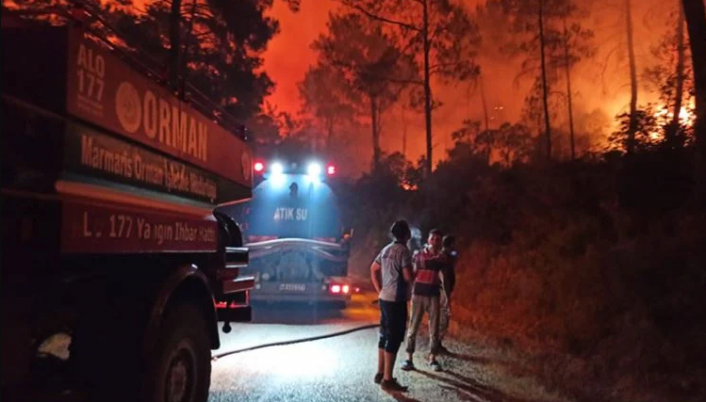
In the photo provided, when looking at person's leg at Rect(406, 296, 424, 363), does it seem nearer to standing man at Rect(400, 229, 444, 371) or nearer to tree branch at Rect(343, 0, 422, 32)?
standing man at Rect(400, 229, 444, 371)

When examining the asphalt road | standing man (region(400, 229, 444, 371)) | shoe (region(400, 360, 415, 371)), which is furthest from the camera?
standing man (region(400, 229, 444, 371))

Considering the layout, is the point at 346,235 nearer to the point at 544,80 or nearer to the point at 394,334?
the point at 394,334

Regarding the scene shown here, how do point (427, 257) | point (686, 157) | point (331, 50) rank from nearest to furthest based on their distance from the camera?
point (427, 257) < point (686, 157) < point (331, 50)

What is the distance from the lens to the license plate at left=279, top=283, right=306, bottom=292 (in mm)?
12938

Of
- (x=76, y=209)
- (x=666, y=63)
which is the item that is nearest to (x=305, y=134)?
(x=666, y=63)

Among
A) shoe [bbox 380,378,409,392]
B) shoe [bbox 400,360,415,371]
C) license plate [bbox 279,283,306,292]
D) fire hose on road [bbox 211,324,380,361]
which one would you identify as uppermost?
license plate [bbox 279,283,306,292]

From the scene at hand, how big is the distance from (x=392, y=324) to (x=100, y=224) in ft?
13.8

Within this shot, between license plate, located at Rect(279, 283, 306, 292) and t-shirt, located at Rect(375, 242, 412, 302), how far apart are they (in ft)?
18.8

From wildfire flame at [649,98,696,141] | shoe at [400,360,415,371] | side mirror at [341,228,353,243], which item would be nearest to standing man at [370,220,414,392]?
shoe at [400,360,415,371]

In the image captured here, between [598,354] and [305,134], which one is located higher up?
[305,134]

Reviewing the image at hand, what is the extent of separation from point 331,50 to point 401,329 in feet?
70.4

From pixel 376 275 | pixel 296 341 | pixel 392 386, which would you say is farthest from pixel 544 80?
pixel 392 386

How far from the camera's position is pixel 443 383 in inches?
289

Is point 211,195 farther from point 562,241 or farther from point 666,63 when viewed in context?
point 666,63
